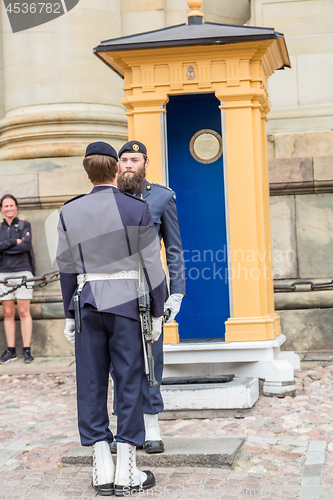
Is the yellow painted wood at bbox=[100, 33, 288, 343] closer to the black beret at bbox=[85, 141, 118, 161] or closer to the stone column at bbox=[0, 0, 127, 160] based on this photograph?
the black beret at bbox=[85, 141, 118, 161]

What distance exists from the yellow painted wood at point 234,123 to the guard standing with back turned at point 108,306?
191cm

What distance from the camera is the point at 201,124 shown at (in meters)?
6.11

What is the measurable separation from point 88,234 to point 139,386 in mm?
766

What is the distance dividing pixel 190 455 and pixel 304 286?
372cm

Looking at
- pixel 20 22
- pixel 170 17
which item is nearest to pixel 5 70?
pixel 20 22

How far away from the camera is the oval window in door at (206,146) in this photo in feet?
20.0

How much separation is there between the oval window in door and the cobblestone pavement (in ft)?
6.18

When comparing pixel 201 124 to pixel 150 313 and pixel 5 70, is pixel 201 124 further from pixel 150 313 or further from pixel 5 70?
pixel 5 70

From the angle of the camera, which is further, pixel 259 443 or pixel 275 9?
pixel 275 9

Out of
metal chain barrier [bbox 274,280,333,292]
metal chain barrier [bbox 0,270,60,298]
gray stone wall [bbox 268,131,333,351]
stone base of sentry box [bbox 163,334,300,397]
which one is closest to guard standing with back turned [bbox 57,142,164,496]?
stone base of sentry box [bbox 163,334,300,397]

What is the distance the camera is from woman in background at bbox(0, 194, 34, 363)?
7676 millimetres

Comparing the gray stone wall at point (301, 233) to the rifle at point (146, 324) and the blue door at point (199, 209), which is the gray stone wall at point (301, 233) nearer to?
the blue door at point (199, 209)

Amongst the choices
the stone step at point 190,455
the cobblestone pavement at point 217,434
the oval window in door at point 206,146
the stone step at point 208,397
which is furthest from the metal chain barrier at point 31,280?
the stone step at point 190,455

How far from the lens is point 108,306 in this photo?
145 inches
